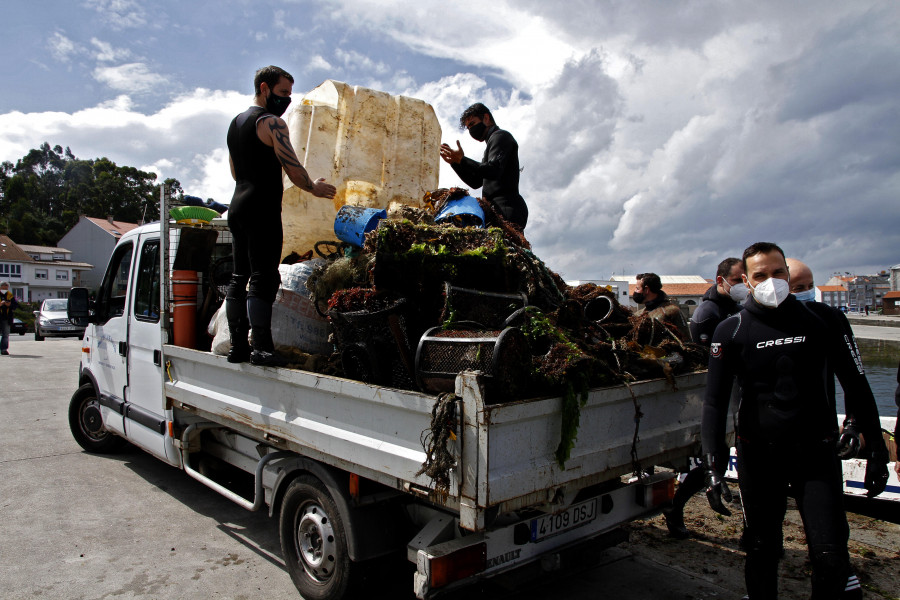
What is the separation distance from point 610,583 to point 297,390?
222 cm

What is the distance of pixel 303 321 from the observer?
3855mm

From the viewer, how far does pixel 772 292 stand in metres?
2.56

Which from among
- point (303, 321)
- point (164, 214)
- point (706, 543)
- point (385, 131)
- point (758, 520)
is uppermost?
point (385, 131)

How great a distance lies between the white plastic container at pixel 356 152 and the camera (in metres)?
5.18

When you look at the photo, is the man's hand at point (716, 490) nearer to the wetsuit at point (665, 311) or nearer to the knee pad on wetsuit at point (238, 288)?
the wetsuit at point (665, 311)

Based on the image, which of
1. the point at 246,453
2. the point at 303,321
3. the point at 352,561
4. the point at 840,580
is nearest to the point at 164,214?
the point at 303,321

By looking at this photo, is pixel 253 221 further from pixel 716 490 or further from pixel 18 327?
pixel 18 327

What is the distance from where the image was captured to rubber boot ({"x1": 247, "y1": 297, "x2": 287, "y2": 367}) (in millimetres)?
3414

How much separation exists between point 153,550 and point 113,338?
2.32 m

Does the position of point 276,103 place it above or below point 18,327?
above

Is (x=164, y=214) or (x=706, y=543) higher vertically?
(x=164, y=214)

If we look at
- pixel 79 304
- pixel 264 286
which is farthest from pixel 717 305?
pixel 79 304

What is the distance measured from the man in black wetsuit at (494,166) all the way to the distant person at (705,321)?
1.61 metres

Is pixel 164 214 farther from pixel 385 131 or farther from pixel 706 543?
pixel 706 543
